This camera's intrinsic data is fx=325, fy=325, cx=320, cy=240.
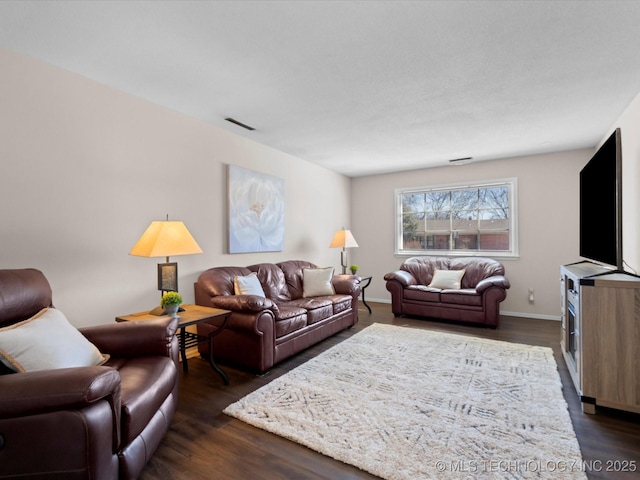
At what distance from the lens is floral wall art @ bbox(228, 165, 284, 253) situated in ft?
12.8

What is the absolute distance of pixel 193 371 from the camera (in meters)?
2.99

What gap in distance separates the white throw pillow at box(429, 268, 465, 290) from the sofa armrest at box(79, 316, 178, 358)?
4.00 metres

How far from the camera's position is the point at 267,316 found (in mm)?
2885

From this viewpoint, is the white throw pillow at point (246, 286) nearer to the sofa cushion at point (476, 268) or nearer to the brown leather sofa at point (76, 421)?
the brown leather sofa at point (76, 421)

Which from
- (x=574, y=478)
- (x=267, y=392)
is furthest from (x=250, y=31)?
(x=574, y=478)

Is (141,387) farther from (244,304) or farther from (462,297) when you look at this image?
(462,297)

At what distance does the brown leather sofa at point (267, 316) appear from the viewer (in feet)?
9.35

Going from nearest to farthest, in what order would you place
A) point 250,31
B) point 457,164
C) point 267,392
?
point 250,31 → point 267,392 → point 457,164

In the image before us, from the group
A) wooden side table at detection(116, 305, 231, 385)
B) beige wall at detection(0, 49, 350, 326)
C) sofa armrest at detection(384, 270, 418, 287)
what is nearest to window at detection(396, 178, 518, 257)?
sofa armrest at detection(384, 270, 418, 287)

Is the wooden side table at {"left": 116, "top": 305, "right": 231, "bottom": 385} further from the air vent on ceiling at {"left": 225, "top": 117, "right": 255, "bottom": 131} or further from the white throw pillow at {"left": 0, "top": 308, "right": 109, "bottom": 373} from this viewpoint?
the air vent on ceiling at {"left": 225, "top": 117, "right": 255, "bottom": 131}

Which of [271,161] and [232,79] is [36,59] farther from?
[271,161]

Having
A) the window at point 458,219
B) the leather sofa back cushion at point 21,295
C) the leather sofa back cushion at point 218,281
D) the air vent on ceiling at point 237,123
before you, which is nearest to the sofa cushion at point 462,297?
the window at point 458,219

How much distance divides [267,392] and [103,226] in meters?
1.93

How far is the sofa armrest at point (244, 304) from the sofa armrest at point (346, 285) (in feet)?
5.19
